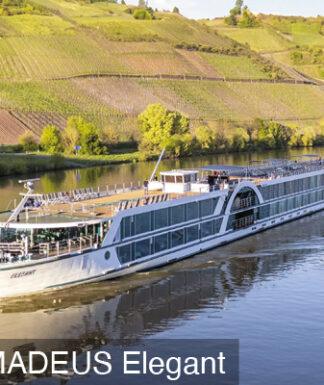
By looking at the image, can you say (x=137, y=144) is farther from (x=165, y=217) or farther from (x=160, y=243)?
(x=160, y=243)

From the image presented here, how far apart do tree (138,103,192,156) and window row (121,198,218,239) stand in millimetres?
48497

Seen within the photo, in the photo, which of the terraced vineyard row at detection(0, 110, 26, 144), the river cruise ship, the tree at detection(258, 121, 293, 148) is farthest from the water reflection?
the terraced vineyard row at detection(0, 110, 26, 144)

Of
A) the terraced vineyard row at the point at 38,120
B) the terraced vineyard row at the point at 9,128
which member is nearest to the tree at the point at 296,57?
the terraced vineyard row at the point at 38,120

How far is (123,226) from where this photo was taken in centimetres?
2508

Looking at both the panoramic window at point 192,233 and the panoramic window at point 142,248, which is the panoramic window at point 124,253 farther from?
the panoramic window at point 192,233

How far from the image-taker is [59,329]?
20.9 metres

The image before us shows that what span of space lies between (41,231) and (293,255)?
11771 millimetres

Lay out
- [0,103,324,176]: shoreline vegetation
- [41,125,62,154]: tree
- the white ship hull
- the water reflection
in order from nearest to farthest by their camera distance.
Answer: the white ship hull, the water reflection, [0,103,324,176]: shoreline vegetation, [41,125,62,154]: tree

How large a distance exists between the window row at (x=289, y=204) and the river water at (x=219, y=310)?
4787mm

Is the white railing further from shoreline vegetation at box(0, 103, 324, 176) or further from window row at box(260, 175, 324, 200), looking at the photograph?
shoreline vegetation at box(0, 103, 324, 176)

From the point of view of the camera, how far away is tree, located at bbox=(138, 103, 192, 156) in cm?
7906

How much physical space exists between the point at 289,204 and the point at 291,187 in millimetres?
970

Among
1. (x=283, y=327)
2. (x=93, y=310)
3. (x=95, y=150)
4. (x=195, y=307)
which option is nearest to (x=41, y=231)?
(x=93, y=310)

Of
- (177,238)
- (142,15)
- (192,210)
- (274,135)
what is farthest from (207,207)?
(142,15)
